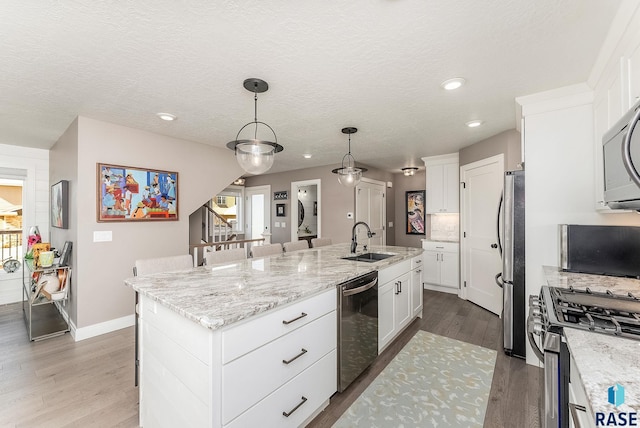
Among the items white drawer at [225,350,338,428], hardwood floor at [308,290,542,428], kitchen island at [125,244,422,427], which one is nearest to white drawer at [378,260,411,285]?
kitchen island at [125,244,422,427]

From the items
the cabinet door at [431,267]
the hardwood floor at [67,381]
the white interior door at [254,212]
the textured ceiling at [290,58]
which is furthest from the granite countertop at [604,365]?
the white interior door at [254,212]

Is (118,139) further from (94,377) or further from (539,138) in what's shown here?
(539,138)

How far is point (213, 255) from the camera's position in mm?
2740

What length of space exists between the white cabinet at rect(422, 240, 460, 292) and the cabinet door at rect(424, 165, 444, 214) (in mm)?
658

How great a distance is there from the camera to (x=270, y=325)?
56.2 inches

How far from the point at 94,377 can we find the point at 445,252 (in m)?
5.00

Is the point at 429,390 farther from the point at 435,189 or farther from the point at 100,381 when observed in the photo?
the point at 435,189

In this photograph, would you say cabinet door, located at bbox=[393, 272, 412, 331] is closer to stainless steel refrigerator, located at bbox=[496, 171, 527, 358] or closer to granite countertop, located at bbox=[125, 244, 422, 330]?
granite countertop, located at bbox=[125, 244, 422, 330]

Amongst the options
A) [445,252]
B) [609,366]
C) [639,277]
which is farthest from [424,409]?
[445,252]

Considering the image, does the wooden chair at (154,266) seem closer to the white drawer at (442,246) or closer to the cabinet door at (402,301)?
the cabinet door at (402,301)

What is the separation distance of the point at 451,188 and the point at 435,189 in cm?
28

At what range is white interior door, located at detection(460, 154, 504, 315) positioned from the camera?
12.2 feet

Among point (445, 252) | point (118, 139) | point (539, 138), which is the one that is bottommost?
point (445, 252)

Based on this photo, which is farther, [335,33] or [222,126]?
[222,126]
